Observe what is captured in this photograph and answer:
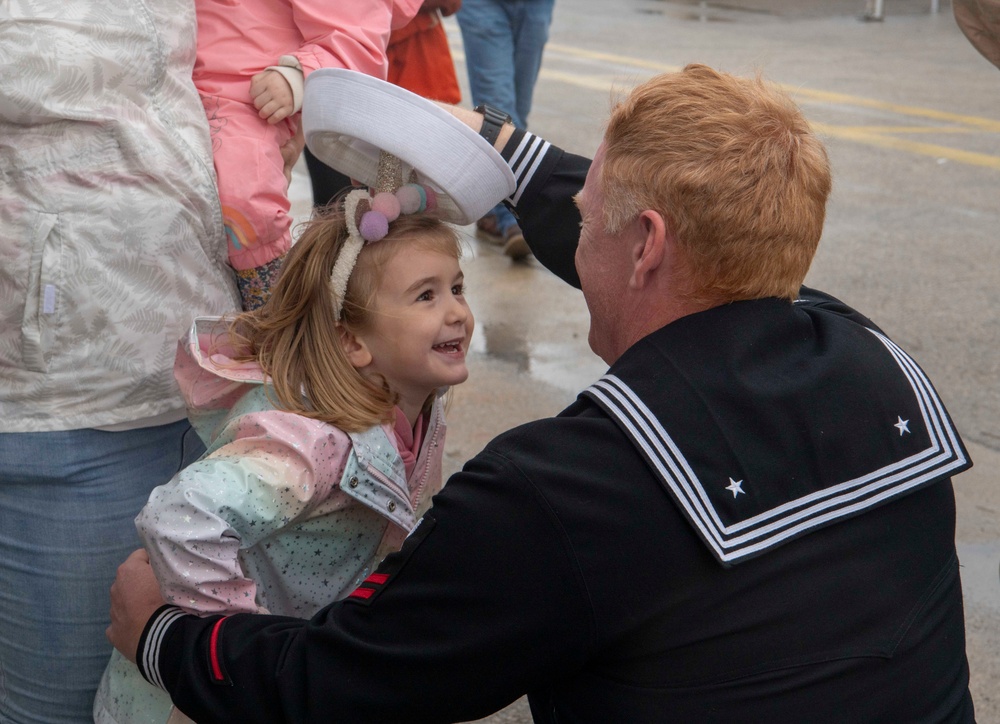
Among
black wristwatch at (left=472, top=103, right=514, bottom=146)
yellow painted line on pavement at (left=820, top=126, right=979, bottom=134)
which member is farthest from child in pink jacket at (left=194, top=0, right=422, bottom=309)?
yellow painted line on pavement at (left=820, top=126, right=979, bottom=134)

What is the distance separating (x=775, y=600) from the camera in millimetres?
1396

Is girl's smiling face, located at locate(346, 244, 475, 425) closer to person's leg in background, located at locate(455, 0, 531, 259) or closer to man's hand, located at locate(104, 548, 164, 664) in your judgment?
man's hand, located at locate(104, 548, 164, 664)

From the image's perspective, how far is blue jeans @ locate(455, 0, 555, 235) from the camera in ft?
17.6

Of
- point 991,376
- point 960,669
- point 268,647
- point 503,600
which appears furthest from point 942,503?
point 991,376

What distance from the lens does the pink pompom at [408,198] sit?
1962mm

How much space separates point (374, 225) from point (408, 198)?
0.24 feet

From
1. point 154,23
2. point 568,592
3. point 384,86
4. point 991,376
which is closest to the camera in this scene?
point 568,592

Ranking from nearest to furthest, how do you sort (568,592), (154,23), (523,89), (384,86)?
1. (568,592)
2. (384,86)
3. (154,23)
4. (523,89)

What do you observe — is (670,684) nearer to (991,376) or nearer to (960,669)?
(960,669)

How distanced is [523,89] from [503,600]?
15.2 feet

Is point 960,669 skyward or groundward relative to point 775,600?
groundward

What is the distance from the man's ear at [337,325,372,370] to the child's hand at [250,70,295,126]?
403mm

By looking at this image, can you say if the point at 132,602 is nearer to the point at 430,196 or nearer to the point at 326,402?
the point at 326,402

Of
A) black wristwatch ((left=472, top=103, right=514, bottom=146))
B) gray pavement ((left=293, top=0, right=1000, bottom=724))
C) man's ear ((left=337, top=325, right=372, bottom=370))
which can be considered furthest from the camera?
gray pavement ((left=293, top=0, right=1000, bottom=724))
